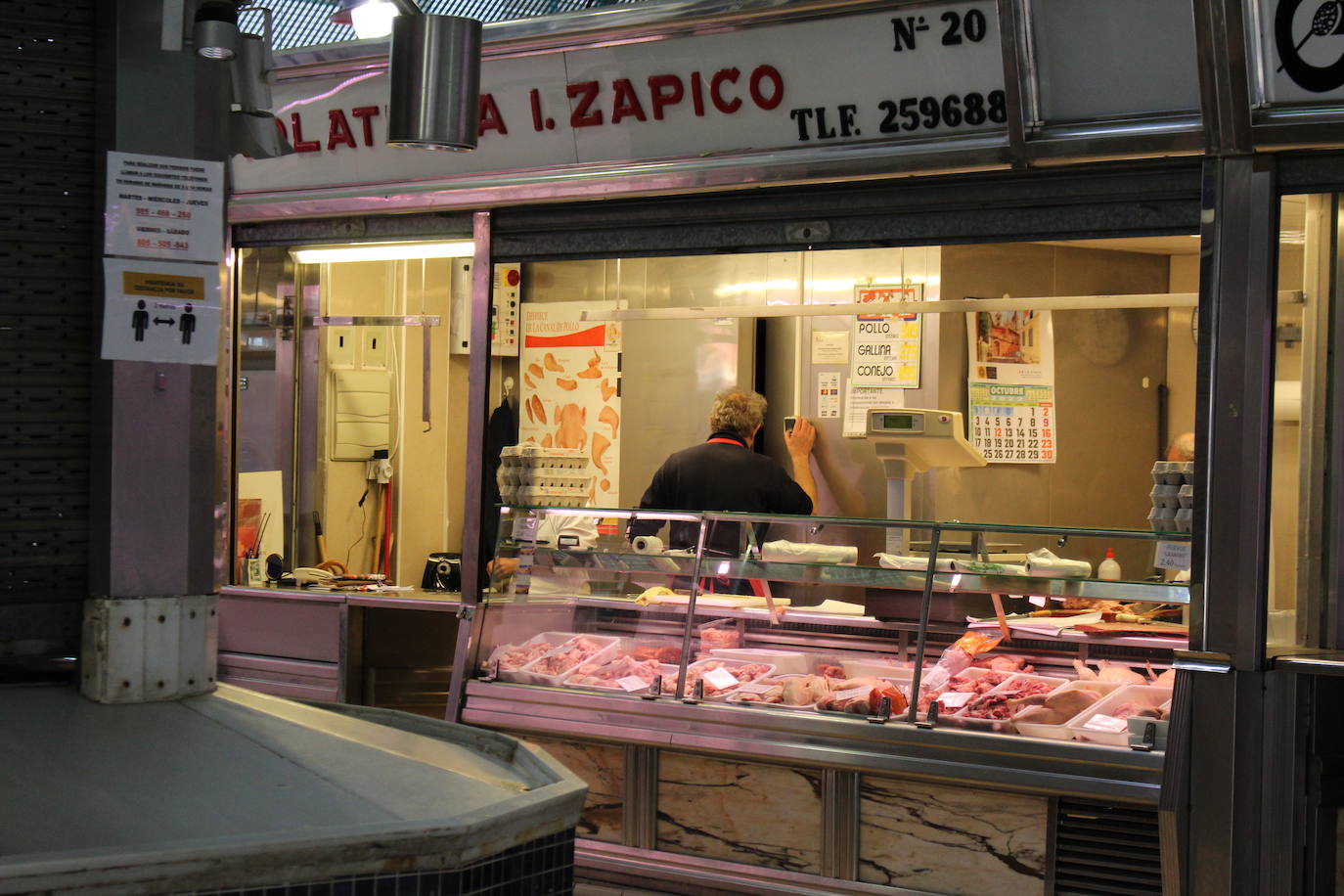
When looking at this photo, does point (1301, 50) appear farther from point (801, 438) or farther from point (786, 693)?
point (801, 438)

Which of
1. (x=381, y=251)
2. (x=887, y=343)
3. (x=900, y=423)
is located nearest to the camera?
(x=900, y=423)

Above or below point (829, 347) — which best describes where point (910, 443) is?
below

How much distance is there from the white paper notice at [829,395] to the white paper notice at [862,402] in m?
0.09

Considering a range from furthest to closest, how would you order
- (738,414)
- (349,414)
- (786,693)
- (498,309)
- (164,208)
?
(498,309) → (349,414) → (738,414) → (786,693) → (164,208)

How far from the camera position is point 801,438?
866 cm

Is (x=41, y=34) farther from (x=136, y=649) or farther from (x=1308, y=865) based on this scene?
(x=1308, y=865)

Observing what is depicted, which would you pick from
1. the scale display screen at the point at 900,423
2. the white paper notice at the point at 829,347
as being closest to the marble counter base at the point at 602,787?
the scale display screen at the point at 900,423

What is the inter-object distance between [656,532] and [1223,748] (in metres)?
2.21

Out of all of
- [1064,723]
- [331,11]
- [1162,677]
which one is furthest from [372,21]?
[1162,677]

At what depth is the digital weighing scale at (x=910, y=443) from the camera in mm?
6328

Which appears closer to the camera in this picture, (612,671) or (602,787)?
(602,787)

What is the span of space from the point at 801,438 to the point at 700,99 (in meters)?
3.43

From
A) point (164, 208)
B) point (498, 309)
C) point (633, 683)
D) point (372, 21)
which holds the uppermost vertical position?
point (372, 21)

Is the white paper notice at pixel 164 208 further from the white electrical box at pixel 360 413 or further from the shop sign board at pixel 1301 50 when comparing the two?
the white electrical box at pixel 360 413
